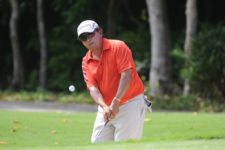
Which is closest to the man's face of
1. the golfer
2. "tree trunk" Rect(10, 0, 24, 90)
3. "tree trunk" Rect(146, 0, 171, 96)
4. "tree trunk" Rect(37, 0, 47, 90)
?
the golfer

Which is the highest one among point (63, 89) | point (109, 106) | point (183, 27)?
point (109, 106)

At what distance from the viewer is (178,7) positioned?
2941cm

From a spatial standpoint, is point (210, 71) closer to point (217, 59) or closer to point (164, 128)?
point (217, 59)

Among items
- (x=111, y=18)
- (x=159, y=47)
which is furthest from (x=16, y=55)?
(x=159, y=47)

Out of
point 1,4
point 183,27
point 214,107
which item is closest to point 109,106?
point 214,107

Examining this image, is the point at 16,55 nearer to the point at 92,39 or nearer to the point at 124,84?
the point at 92,39

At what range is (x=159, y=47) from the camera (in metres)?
24.3

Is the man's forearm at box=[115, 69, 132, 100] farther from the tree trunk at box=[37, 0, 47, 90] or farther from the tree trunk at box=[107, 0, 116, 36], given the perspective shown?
the tree trunk at box=[37, 0, 47, 90]

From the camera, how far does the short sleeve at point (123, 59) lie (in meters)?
9.20

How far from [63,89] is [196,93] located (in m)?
8.31

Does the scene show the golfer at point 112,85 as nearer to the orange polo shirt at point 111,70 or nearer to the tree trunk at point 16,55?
the orange polo shirt at point 111,70

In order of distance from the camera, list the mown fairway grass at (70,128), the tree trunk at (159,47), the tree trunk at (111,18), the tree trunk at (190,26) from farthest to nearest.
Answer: the tree trunk at (111,18) < the tree trunk at (159,47) < the tree trunk at (190,26) < the mown fairway grass at (70,128)

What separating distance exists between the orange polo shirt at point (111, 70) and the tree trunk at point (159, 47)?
1446cm

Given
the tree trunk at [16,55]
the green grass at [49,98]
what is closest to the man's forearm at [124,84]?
the green grass at [49,98]
